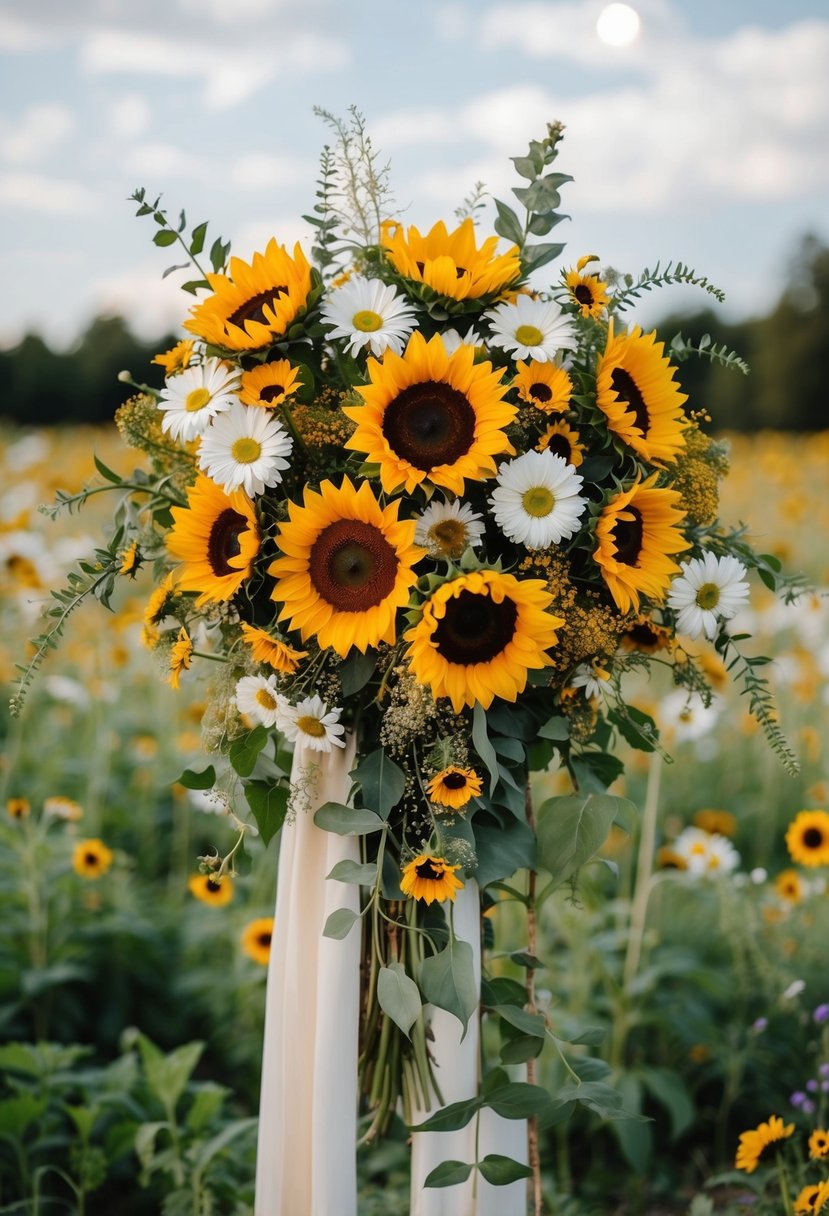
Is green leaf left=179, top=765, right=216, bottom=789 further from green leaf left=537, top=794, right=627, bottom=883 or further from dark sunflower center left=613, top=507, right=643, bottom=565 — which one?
dark sunflower center left=613, top=507, right=643, bottom=565

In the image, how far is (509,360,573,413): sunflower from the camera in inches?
45.3

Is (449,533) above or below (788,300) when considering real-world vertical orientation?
below

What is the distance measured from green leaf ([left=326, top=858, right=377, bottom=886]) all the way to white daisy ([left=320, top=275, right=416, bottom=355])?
1.83 ft

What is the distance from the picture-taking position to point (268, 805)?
1.28 meters

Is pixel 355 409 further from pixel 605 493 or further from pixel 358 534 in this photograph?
pixel 605 493

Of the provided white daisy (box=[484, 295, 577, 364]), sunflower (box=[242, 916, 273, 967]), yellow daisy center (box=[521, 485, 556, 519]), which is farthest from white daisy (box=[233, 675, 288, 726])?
sunflower (box=[242, 916, 273, 967])

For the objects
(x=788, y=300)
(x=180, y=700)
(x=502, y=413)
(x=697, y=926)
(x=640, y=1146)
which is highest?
(x=788, y=300)

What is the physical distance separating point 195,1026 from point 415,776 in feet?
5.18

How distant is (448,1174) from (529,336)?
94 centimetres

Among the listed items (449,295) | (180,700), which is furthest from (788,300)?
(449,295)

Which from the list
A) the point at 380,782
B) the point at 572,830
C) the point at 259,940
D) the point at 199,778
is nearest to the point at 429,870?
the point at 380,782

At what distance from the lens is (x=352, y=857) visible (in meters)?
1.32

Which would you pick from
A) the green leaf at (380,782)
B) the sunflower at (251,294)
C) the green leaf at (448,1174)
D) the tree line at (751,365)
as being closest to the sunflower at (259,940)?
the green leaf at (448,1174)

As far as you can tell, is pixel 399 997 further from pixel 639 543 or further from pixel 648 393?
pixel 648 393
